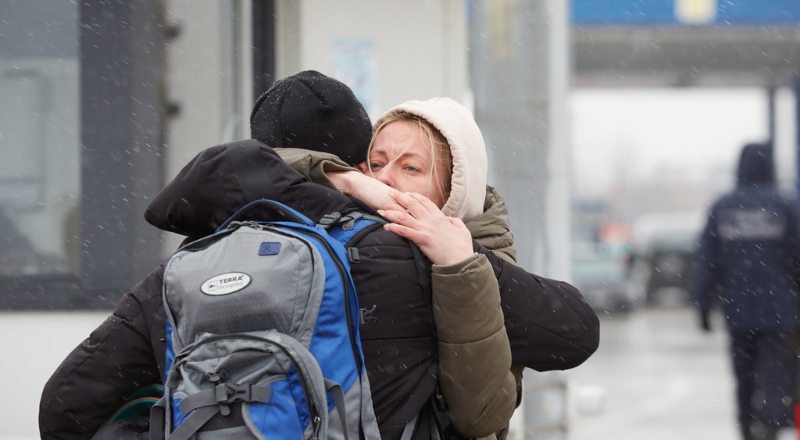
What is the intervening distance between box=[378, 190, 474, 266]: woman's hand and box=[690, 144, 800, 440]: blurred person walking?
5510 millimetres

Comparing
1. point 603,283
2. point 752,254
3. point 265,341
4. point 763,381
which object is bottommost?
point 603,283

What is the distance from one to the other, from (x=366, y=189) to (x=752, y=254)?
5830 mm

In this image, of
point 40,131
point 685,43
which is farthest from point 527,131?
point 685,43

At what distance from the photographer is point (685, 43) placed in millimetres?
18703

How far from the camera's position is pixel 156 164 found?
587 cm

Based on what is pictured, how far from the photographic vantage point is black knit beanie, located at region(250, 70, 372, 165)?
86.4 inches

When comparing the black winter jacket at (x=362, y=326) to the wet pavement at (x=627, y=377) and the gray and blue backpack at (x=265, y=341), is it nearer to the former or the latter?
the gray and blue backpack at (x=265, y=341)

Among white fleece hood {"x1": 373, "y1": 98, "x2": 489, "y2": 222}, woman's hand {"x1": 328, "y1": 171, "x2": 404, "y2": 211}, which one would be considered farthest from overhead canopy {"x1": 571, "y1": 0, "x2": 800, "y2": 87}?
woman's hand {"x1": 328, "y1": 171, "x2": 404, "y2": 211}

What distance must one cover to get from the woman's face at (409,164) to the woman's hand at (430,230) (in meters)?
0.20

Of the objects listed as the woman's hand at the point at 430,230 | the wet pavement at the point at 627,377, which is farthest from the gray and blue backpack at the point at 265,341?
the wet pavement at the point at 627,377

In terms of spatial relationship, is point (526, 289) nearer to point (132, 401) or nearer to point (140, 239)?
point (132, 401)

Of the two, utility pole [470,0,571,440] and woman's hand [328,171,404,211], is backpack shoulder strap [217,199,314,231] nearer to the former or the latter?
woman's hand [328,171,404,211]

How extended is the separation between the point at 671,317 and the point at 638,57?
5.85 m

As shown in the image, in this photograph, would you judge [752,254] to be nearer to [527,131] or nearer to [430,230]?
[527,131]
